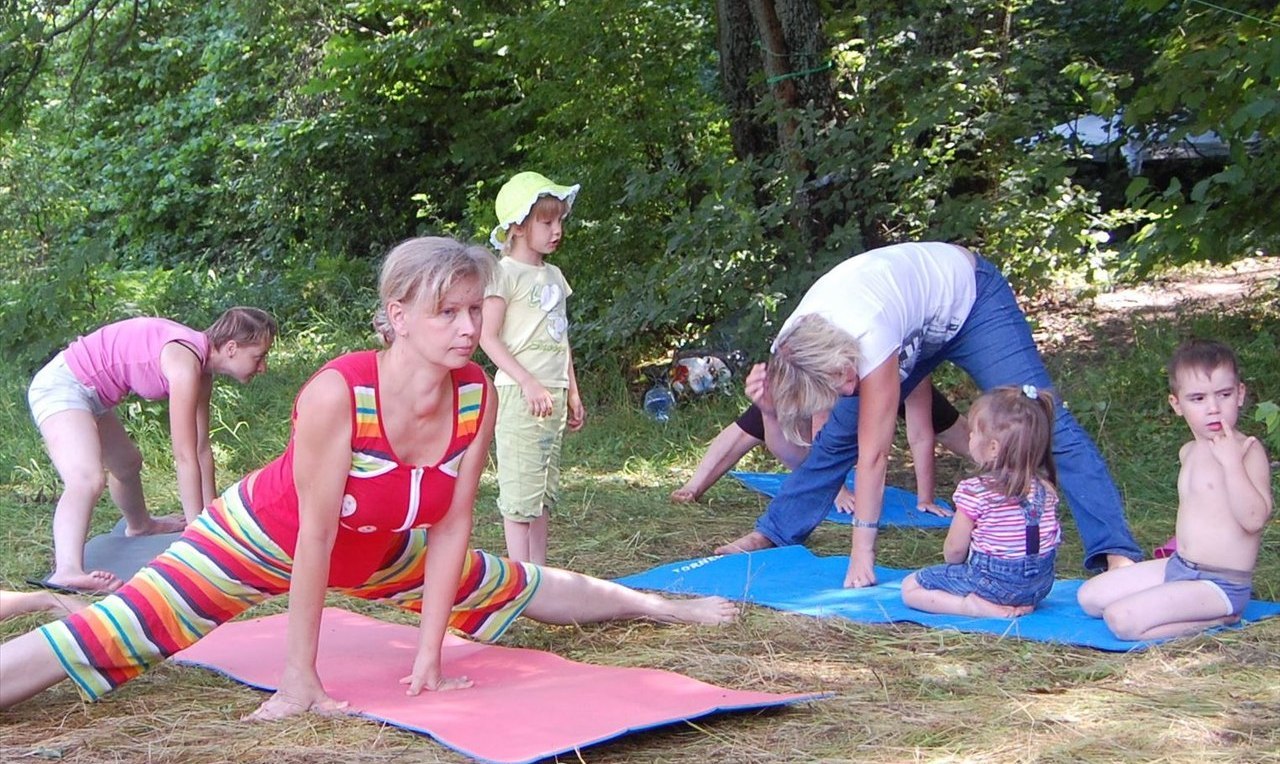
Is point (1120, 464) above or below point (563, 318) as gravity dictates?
below

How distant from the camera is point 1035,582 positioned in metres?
4.06

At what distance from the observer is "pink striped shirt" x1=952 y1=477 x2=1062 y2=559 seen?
401cm

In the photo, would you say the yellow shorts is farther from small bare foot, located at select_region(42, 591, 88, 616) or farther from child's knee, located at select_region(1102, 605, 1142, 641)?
child's knee, located at select_region(1102, 605, 1142, 641)

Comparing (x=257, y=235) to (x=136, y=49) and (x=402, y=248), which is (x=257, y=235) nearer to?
(x=136, y=49)

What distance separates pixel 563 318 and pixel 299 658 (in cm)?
175

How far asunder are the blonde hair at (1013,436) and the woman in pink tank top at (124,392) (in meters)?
2.52

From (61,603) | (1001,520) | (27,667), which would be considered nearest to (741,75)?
(1001,520)

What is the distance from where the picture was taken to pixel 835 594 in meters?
4.44

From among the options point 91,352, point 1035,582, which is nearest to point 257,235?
point 91,352

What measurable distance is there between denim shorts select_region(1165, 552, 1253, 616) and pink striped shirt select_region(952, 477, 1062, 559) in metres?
0.36

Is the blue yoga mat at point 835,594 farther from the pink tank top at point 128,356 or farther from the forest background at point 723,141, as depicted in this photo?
the forest background at point 723,141

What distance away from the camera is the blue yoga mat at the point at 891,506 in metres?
5.60

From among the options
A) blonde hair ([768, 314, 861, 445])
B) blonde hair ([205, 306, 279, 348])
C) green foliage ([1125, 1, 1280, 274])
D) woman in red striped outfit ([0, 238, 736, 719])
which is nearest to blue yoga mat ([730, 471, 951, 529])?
blonde hair ([768, 314, 861, 445])

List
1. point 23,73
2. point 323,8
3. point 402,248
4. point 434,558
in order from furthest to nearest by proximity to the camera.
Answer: point 323,8, point 23,73, point 434,558, point 402,248
